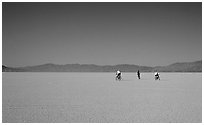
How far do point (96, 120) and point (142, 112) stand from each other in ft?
4.17

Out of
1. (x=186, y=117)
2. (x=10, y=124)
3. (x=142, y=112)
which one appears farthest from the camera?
(x=142, y=112)

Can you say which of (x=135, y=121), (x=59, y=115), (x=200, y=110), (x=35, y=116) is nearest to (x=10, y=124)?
(x=35, y=116)

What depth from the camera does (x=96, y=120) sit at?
537cm

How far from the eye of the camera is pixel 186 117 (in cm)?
560

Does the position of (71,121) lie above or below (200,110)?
below

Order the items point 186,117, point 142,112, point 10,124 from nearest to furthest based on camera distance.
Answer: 1. point 10,124
2. point 186,117
3. point 142,112

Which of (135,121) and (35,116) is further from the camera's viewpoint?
(35,116)

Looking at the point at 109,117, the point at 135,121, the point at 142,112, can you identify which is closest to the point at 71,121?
the point at 109,117

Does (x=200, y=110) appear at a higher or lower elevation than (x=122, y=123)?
higher

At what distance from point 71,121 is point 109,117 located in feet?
2.64

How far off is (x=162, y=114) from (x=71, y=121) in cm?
198

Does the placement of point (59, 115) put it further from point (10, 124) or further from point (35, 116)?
point (10, 124)

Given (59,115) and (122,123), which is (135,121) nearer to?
(122,123)

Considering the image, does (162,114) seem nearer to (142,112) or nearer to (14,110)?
(142,112)
